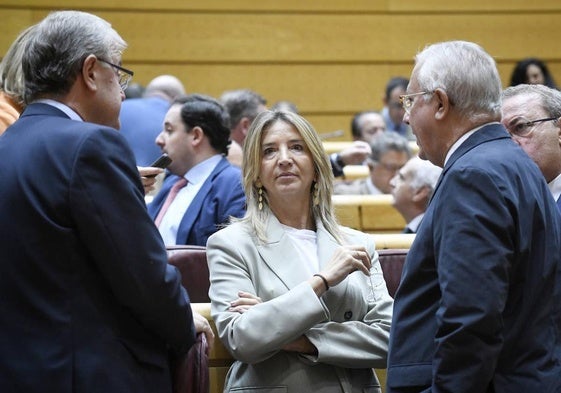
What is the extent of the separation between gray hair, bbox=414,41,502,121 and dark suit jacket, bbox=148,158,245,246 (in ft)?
5.79

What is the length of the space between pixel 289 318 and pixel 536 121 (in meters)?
0.96

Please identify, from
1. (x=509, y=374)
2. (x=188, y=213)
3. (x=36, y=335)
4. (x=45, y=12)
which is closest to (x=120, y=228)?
(x=36, y=335)

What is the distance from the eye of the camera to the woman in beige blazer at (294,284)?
8.40 ft

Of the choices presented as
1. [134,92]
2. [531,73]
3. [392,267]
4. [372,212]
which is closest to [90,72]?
[392,267]

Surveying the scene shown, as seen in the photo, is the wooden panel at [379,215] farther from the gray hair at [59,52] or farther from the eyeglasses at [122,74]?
the gray hair at [59,52]

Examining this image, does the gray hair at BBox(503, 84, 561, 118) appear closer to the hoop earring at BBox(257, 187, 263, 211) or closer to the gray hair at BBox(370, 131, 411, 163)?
the hoop earring at BBox(257, 187, 263, 211)

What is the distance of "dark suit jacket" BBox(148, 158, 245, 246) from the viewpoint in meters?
4.02

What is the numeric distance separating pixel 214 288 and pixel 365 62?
20.1 ft

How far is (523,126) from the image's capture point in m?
2.87

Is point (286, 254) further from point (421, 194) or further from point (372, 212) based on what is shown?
point (372, 212)

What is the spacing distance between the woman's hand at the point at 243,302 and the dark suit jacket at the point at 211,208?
132 cm

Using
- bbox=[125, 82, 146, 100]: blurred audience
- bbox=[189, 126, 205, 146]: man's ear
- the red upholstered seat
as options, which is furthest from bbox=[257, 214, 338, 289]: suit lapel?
bbox=[125, 82, 146, 100]: blurred audience

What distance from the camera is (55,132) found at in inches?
84.3

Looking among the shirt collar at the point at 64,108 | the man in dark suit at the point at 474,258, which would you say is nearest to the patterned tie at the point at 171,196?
the shirt collar at the point at 64,108
